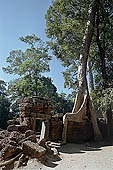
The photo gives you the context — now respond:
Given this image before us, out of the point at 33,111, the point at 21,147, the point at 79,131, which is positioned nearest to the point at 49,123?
the point at 33,111

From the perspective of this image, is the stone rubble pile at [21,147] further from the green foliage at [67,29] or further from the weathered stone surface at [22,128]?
the green foliage at [67,29]

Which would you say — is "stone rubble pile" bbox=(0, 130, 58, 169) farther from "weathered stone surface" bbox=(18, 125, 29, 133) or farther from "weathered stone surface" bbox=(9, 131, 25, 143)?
"weathered stone surface" bbox=(18, 125, 29, 133)

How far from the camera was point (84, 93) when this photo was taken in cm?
1027

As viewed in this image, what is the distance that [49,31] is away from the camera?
40.3ft

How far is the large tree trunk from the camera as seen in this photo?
9.64 metres

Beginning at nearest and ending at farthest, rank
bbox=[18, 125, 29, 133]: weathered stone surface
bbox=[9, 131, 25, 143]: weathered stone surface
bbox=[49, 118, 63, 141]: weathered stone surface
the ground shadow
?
the ground shadow
bbox=[9, 131, 25, 143]: weathered stone surface
bbox=[18, 125, 29, 133]: weathered stone surface
bbox=[49, 118, 63, 141]: weathered stone surface

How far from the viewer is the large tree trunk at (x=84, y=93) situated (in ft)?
31.6

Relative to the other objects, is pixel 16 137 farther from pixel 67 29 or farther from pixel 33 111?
pixel 67 29

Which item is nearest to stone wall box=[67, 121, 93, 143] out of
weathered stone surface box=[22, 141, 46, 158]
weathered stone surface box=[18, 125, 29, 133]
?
weathered stone surface box=[18, 125, 29, 133]

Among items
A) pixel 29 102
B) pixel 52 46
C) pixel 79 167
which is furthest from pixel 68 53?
pixel 79 167

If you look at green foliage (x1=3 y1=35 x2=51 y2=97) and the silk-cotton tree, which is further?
green foliage (x1=3 y1=35 x2=51 y2=97)

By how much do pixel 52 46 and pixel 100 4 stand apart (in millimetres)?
4354

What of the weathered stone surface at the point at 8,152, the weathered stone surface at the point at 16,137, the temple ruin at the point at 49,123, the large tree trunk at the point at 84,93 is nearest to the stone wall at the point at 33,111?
the temple ruin at the point at 49,123

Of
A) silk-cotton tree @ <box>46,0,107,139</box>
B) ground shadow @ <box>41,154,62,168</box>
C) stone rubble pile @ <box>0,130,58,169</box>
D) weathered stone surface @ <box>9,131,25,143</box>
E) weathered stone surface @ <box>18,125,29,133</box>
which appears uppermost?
silk-cotton tree @ <box>46,0,107,139</box>
